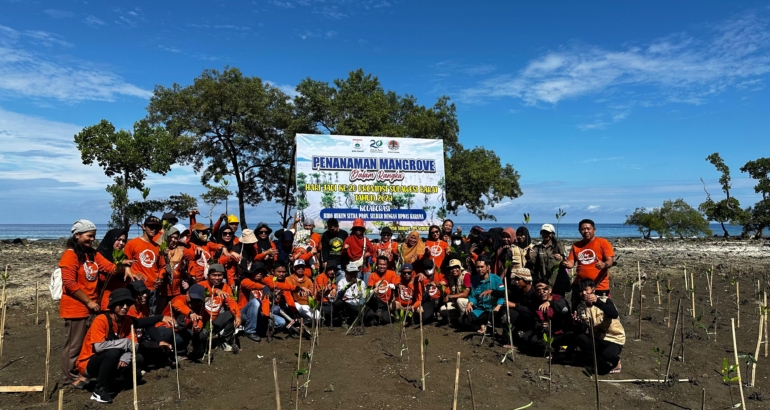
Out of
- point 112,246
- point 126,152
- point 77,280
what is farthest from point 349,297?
point 126,152

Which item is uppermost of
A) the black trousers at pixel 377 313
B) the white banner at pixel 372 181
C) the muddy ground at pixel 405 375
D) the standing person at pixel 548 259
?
the white banner at pixel 372 181

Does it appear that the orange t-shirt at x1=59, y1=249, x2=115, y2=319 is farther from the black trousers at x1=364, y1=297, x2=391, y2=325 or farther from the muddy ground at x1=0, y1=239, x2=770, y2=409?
the black trousers at x1=364, y1=297, x2=391, y2=325

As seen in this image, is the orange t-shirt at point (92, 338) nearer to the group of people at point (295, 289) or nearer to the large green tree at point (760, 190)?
the group of people at point (295, 289)

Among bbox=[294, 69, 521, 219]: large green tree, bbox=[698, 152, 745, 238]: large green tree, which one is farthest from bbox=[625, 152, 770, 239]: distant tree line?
bbox=[294, 69, 521, 219]: large green tree

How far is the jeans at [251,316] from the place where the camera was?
25.4 feet

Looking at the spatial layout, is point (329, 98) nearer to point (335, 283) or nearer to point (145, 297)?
point (335, 283)

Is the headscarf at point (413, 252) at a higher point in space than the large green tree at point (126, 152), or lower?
lower

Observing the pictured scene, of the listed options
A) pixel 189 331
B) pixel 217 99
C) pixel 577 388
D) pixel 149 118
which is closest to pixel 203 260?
pixel 189 331

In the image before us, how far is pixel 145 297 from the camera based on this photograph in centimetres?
615

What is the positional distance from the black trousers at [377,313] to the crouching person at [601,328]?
134 inches

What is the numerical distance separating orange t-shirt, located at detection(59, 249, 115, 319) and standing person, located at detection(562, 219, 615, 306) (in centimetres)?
626

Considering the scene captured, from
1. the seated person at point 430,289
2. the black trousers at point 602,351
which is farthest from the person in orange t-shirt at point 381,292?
the black trousers at point 602,351

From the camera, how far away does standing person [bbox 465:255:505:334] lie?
25.8 ft

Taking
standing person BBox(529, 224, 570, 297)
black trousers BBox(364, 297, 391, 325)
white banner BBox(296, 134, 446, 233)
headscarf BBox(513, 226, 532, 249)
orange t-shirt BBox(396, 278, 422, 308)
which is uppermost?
white banner BBox(296, 134, 446, 233)
